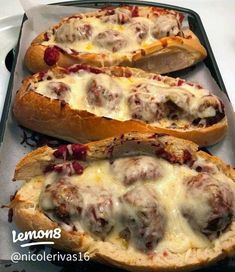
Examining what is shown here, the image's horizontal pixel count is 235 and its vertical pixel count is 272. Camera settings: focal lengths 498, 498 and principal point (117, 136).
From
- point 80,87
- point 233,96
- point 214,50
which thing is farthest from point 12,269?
point 214,50

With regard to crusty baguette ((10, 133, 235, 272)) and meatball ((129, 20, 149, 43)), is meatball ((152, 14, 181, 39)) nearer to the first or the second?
meatball ((129, 20, 149, 43))

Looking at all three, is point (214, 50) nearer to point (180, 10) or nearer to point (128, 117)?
point (180, 10)

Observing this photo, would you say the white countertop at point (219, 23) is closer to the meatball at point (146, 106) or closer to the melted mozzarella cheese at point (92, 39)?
the melted mozzarella cheese at point (92, 39)

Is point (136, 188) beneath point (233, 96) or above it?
above

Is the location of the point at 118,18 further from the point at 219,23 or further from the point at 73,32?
the point at 219,23

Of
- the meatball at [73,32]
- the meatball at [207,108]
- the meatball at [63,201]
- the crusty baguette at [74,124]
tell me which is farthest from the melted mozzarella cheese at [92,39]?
the meatball at [63,201]

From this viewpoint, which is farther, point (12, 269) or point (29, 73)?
point (29, 73)
